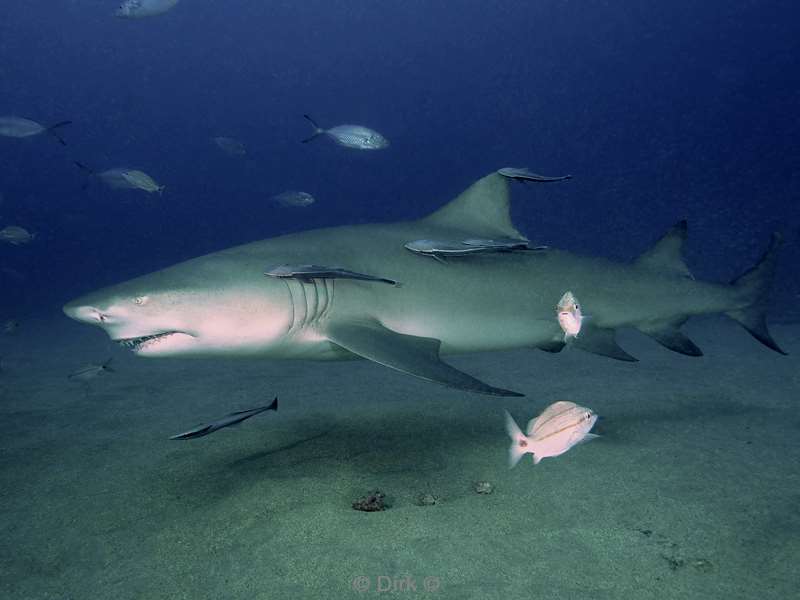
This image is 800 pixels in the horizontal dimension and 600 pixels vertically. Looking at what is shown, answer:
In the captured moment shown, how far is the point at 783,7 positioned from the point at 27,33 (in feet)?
Answer: 295

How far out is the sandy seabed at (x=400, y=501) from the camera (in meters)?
2.18

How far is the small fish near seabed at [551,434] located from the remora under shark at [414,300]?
23cm

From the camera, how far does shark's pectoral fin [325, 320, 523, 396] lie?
9.07ft

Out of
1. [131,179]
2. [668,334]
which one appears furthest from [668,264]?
[131,179]

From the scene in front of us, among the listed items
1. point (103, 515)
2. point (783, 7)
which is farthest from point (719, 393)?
point (783, 7)

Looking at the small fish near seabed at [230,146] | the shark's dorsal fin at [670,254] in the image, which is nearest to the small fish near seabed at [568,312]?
the shark's dorsal fin at [670,254]

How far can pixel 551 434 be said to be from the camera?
8.23ft

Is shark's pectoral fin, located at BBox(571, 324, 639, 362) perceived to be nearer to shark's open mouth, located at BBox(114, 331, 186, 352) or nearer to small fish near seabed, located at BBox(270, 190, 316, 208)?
shark's open mouth, located at BBox(114, 331, 186, 352)

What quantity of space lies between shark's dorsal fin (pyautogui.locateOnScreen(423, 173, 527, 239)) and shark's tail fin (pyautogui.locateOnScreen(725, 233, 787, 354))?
2400 mm

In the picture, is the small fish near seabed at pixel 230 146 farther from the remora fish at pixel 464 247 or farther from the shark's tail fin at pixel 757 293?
the shark's tail fin at pixel 757 293

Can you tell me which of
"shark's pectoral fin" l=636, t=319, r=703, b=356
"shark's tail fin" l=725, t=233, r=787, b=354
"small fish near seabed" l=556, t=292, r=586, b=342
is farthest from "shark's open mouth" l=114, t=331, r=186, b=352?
"shark's tail fin" l=725, t=233, r=787, b=354

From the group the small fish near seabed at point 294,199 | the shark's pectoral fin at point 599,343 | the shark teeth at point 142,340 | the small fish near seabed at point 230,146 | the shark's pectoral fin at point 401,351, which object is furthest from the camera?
the small fish near seabed at point 230,146

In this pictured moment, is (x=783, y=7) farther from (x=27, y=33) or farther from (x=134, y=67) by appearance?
(x=27, y=33)

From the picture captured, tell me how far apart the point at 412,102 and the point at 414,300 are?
8533cm
